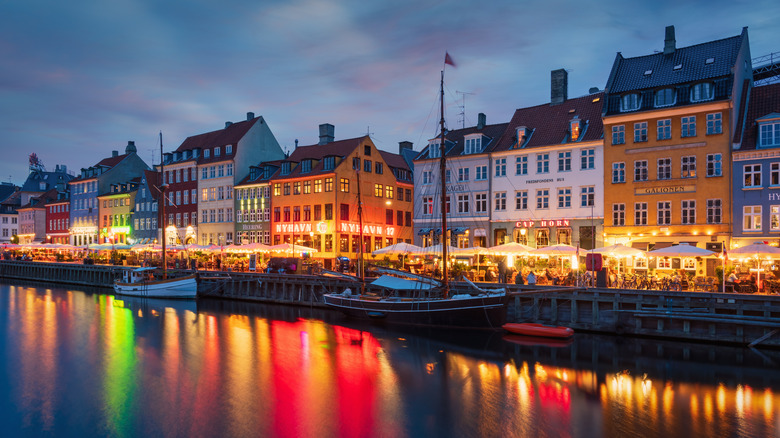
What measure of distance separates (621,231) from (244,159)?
147 ft

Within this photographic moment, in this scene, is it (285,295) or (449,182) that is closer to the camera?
(285,295)

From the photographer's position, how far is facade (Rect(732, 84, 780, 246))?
117ft

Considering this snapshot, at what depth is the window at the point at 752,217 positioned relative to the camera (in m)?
36.1

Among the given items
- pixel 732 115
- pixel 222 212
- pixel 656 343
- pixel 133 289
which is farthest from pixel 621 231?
pixel 222 212

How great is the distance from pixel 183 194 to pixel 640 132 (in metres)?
56.0

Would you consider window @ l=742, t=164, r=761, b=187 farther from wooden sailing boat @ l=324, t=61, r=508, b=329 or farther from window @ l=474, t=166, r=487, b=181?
window @ l=474, t=166, r=487, b=181

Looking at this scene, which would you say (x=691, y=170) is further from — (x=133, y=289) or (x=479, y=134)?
(x=133, y=289)

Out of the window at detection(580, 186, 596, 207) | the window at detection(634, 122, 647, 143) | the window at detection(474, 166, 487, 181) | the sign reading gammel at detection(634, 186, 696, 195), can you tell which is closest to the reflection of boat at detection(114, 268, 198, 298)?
the window at detection(474, 166, 487, 181)

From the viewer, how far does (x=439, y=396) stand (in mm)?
20312

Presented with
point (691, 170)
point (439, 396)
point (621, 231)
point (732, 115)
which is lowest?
point (439, 396)

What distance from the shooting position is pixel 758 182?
36281mm

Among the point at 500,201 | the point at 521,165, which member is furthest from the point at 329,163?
the point at 521,165

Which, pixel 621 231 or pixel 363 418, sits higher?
pixel 621 231

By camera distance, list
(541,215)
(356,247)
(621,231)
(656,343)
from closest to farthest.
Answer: (656,343) < (621,231) < (541,215) < (356,247)
